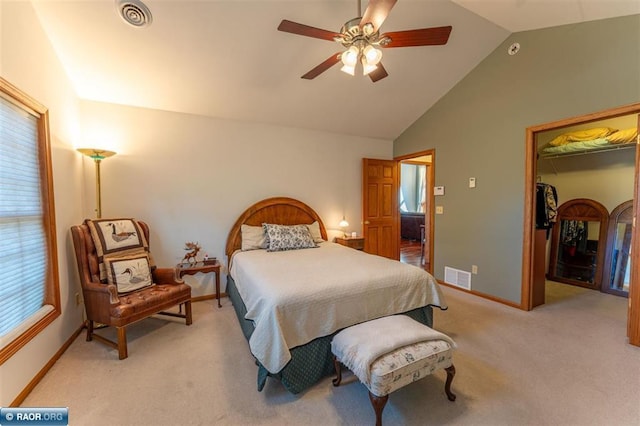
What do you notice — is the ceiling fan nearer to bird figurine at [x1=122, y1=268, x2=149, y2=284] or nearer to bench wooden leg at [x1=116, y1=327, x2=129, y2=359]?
bird figurine at [x1=122, y1=268, x2=149, y2=284]

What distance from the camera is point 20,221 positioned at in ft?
6.31

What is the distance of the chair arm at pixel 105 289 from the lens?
2276mm

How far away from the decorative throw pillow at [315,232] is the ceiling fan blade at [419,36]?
259 centimetres

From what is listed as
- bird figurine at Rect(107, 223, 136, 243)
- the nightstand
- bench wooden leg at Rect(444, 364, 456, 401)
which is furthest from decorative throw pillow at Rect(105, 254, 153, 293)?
bench wooden leg at Rect(444, 364, 456, 401)

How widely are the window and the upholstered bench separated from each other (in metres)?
2.11

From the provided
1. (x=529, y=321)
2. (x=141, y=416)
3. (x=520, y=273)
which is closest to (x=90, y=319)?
(x=141, y=416)

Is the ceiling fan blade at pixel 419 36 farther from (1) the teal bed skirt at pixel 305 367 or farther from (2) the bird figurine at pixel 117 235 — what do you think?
(2) the bird figurine at pixel 117 235

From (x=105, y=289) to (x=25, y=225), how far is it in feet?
2.46

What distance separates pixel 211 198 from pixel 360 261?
2.26 m

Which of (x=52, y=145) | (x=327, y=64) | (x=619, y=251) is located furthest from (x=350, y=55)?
(x=619, y=251)

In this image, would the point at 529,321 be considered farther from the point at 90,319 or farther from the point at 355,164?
the point at 90,319

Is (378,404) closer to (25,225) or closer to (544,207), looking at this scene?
(25,225)

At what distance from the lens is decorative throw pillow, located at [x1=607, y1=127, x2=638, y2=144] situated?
3.21 m

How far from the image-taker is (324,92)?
3.49 metres
